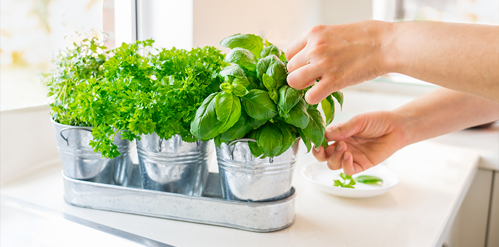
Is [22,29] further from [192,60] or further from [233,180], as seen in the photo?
[233,180]

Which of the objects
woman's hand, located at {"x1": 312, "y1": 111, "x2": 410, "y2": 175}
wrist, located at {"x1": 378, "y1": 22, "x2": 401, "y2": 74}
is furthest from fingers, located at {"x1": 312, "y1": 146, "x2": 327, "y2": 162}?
wrist, located at {"x1": 378, "y1": 22, "x2": 401, "y2": 74}

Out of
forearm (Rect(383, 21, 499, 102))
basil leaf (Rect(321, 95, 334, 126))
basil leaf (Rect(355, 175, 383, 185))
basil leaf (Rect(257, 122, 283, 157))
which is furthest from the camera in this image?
basil leaf (Rect(355, 175, 383, 185))

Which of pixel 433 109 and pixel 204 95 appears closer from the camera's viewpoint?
pixel 204 95

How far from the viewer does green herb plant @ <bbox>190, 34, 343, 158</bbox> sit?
584 mm

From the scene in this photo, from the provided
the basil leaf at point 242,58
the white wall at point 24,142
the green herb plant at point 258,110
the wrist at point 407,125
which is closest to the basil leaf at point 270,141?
the green herb plant at point 258,110

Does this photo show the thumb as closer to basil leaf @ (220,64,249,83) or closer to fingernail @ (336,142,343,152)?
fingernail @ (336,142,343,152)

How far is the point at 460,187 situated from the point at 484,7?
1.54 metres

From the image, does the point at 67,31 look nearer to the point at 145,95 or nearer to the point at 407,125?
the point at 145,95

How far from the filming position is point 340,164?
89 cm

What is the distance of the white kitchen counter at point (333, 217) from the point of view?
2.31 feet

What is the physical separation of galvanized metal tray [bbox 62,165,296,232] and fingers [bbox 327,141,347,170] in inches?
6.4

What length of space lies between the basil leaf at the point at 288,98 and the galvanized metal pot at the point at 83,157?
366 mm

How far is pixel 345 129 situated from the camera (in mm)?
890

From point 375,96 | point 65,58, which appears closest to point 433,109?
point 65,58
